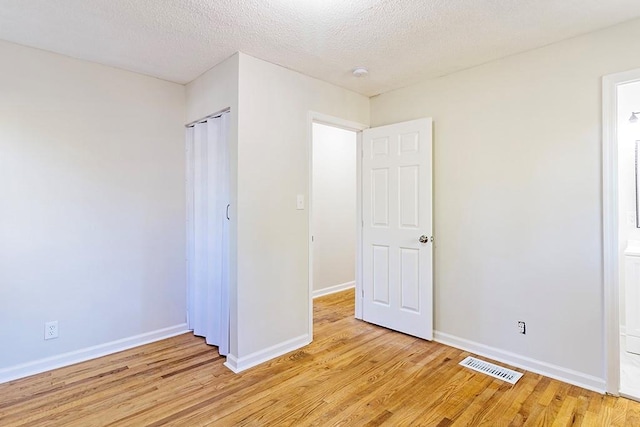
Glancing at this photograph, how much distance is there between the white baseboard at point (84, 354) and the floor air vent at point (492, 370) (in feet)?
8.45

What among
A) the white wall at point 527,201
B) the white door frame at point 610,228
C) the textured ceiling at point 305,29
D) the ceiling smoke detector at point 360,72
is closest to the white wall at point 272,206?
the textured ceiling at point 305,29

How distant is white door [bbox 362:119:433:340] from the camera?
305 centimetres

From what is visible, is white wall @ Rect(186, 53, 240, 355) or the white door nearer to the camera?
white wall @ Rect(186, 53, 240, 355)

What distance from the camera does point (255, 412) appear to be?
2.01 meters

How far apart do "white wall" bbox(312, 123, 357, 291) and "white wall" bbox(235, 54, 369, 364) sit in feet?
4.98

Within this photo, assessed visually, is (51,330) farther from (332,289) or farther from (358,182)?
(332,289)

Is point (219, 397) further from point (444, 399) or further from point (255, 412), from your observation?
point (444, 399)

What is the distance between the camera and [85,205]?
2.73 meters

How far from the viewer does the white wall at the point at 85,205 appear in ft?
7.97

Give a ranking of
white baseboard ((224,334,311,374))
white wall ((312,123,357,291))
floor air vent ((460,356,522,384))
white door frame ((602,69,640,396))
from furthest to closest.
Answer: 1. white wall ((312,123,357,291))
2. white baseboard ((224,334,311,374))
3. floor air vent ((460,356,522,384))
4. white door frame ((602,69,640,396))

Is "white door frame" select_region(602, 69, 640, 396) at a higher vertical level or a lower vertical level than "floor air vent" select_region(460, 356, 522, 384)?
higher

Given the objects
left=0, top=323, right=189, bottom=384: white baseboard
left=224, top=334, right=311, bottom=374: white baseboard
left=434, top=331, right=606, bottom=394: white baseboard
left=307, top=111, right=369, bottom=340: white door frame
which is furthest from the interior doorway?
left=0, top=323, right=189, bottom=384: white baseboard

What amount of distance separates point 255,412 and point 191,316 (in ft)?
5.08

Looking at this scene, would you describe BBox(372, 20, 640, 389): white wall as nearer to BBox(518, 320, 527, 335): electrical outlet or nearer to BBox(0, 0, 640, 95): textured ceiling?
BBox(518, 320, 527, 335): electrical outlet
